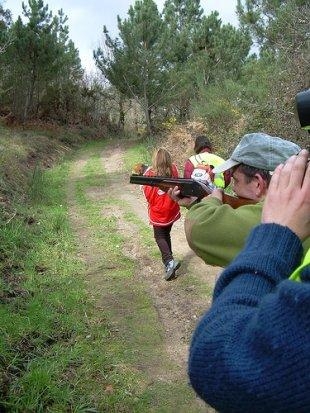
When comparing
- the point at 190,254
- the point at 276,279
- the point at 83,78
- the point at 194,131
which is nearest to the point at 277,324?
the point at 276,279

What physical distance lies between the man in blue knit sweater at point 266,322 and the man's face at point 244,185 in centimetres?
111

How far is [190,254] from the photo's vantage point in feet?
24.1

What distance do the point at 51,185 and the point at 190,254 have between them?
6.93m

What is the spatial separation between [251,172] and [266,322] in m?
1.48

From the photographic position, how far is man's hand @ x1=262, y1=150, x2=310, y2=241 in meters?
1.18

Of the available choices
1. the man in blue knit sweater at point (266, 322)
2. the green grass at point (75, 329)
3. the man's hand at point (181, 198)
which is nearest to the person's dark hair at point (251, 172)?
the man's hand at point (181, 198)

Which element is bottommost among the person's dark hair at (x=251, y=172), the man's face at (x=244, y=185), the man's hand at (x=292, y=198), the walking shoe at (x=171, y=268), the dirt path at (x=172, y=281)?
the dirt path at (x=172, y=281)

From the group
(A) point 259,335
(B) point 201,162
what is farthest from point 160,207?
(A) point 259,335

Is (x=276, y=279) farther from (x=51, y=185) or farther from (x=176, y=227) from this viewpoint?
(x=51, y=185)

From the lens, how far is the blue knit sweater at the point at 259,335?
883 mm

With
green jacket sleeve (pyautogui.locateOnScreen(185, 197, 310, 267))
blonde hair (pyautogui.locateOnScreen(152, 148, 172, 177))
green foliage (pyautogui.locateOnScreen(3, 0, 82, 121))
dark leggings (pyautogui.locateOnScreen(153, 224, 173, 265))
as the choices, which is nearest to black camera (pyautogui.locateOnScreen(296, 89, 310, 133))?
green jacket sleeve (pyautogui.locateOnScreen(185, 197, 310, 267))

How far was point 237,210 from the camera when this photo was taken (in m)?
2.16

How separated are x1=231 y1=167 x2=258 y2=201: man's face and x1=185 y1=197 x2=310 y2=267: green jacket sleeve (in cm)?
17

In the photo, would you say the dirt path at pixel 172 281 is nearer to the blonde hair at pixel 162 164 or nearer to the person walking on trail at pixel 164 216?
the person walking on trail at pixel 164 216
